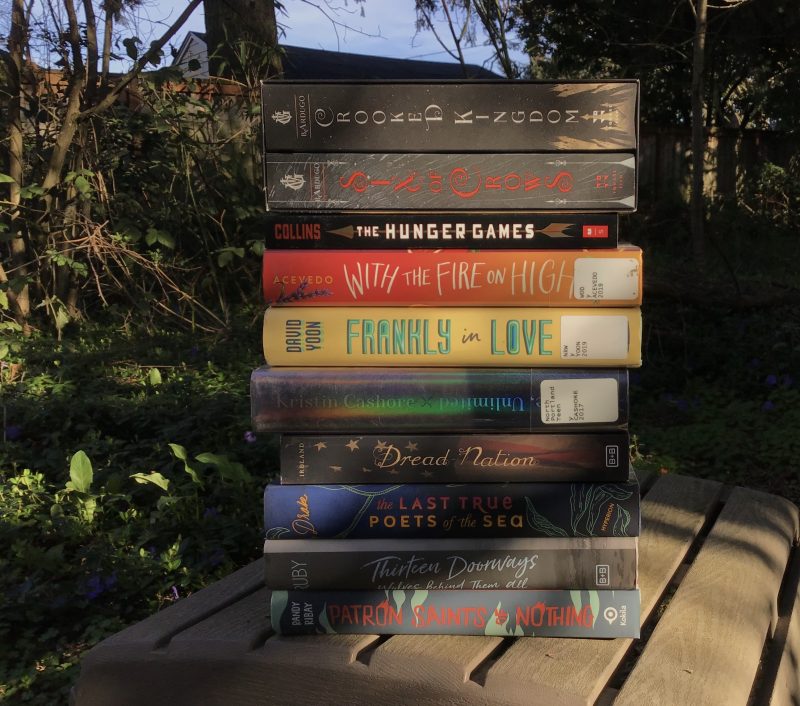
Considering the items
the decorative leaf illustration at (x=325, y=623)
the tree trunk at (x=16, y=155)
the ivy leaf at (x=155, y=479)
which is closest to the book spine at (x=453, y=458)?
the decorative leaf illustration at (x=325, y=623)

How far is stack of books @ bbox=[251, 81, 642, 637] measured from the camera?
134 centimetres

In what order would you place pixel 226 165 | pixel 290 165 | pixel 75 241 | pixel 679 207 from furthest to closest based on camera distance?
pixel 679 207 < pixel 226 165 < pixel 75 241 < pixel 290 165

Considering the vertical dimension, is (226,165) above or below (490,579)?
above

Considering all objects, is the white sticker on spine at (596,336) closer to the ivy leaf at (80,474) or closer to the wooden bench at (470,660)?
the wooden bench at (470,660)

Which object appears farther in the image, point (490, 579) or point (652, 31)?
point (652, 31)

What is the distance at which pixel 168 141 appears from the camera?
506 centimetres

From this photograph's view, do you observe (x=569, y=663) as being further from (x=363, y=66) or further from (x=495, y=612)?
(x=363, y=66)

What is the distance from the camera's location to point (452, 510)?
1411 millimetres

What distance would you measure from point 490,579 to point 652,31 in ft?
34.3

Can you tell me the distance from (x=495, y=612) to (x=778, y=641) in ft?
2.02

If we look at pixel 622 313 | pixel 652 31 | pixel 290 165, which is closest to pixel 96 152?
pixel 290 165

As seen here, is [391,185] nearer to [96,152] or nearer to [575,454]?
[575,454]

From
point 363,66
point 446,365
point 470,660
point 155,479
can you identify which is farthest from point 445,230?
point 363,66

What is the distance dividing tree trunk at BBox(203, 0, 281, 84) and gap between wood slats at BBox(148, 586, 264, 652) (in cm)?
422
